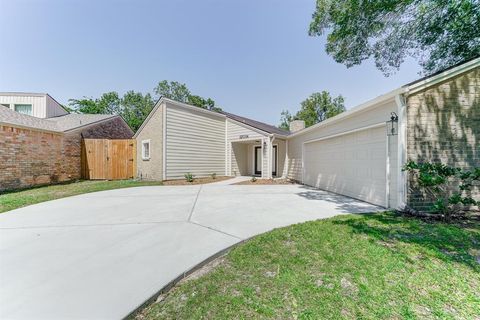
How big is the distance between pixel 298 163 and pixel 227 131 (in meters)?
4.98

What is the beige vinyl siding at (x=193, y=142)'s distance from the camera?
10.8 metres

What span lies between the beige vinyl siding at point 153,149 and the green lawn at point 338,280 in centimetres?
885

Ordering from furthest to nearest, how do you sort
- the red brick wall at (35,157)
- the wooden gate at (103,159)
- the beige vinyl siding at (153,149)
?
the wooden gate at (103,159) < the beige vinyl siding at (153,149) < the red brick wall at (35,157)

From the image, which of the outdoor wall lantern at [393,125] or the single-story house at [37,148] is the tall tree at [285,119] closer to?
the single-story house at [37,148]

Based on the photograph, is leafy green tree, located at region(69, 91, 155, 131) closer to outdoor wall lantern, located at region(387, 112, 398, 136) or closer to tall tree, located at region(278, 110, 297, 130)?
tall tree, located at region(278, 110, 297, 130)

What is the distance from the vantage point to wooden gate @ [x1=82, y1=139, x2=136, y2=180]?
38.5 feet

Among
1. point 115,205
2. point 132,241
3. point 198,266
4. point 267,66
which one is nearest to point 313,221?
point 198,266

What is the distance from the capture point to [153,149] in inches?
439

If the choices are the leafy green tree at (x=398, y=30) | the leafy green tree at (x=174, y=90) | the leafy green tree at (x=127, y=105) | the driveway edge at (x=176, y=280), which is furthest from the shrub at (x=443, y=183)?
the leafy green tree at (x=127, y=105)

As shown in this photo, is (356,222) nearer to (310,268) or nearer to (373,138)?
(310,268)

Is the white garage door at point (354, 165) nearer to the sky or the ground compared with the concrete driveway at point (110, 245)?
nearer to the sky

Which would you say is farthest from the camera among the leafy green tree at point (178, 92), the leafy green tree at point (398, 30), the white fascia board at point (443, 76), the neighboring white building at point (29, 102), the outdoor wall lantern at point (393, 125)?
the leafy green tree at point (178, 92)

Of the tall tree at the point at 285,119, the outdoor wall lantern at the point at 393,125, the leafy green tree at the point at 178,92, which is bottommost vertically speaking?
the outdoor wall lantern at the point at 393,125

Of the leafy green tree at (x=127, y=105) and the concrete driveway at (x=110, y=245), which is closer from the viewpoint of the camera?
the concrete driveway at (x=110, y=245)
